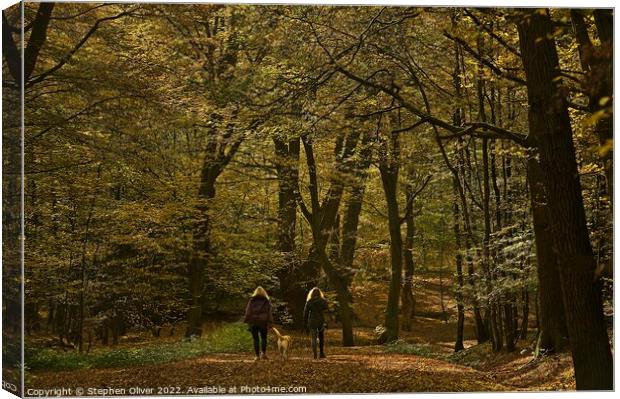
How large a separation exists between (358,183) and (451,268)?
5.35ft

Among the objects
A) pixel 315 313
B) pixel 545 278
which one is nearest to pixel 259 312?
pixel 315 313

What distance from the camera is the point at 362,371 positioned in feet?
31.4

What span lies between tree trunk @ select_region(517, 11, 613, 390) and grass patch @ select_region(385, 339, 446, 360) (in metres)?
2.78

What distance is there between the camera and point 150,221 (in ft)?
32.7

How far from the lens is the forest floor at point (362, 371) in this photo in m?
9.13

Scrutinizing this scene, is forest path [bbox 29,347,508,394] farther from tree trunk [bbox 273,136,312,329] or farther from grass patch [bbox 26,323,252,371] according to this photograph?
tree trunk [bbox 273,136,312,329]

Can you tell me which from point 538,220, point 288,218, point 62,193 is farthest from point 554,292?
point 62,193

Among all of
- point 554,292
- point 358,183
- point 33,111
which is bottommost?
point 554,292

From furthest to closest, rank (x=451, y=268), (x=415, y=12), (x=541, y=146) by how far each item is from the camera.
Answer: (x=451, y=268)
(x=415, y=12)
(x=541, y=146)

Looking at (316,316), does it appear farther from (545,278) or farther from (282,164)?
(545,278)

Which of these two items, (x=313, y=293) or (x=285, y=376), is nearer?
(x=285, y=376)

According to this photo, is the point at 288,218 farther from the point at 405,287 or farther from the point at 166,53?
the point at 166,53

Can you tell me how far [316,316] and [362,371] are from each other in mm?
976

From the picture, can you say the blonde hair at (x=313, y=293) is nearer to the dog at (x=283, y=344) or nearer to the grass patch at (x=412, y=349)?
the dog at (x=283, y=344)
